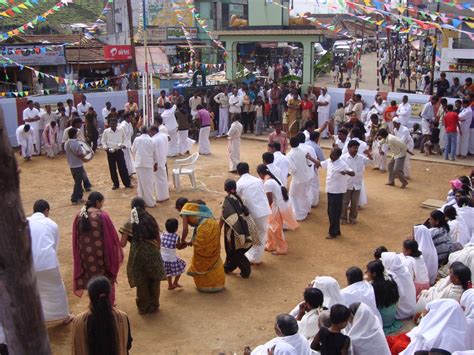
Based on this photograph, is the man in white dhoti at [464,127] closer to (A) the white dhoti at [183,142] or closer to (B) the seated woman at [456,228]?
(A) the white dhoti at [183,142]

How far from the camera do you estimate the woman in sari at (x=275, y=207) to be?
8273mm

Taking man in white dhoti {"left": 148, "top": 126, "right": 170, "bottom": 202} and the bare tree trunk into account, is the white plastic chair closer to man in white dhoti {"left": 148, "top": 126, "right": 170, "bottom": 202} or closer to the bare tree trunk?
man in white dhoti {"left": 148, "top": 126, "right": 170, "bottom": 202}

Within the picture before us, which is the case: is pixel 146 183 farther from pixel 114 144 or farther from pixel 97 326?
pixel 97 326

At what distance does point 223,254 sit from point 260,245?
32.9 inches

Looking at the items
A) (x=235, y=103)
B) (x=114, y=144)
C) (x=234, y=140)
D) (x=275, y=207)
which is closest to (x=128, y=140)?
(x=114, y=144)

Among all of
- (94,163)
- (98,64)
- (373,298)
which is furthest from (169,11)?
(373,298)

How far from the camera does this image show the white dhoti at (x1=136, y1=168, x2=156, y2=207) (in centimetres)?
1040

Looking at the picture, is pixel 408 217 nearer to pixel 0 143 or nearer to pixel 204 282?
pixel 204 282

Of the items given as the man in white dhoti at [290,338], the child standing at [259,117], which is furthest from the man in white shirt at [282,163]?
the child standing at [259,117]

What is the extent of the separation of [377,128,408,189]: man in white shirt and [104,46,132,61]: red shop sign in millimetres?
16464

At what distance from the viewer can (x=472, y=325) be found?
16.5ft

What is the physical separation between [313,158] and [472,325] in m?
5.03

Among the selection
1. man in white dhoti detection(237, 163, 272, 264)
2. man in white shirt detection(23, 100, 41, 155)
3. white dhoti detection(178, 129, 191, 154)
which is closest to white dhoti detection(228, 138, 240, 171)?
white dhoti detection(178, 129, 191, 154)

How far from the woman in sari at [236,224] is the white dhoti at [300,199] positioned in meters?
2.64
